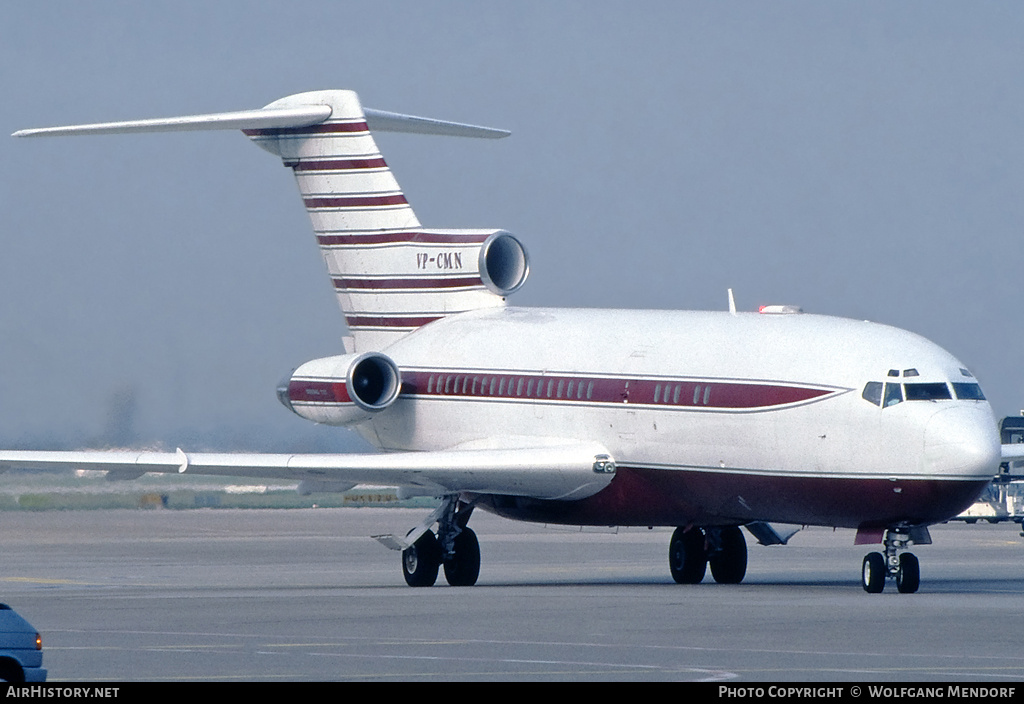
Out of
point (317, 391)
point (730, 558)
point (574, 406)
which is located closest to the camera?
point (574, 406)

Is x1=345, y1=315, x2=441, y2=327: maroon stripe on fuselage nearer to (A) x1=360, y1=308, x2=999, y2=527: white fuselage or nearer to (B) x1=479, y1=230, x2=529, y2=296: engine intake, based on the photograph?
(B) x1=479, y1=230, x2=529, y2=296: engine intake

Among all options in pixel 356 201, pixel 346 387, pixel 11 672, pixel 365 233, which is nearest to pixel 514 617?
pixel 11 672

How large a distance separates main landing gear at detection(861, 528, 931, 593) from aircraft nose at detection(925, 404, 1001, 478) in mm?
1243

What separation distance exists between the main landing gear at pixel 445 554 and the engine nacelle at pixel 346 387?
2461 mm

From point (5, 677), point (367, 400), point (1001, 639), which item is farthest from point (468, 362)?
point (5, 677)

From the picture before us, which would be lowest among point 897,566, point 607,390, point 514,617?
point 897,566

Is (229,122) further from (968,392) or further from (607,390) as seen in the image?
(968,392)

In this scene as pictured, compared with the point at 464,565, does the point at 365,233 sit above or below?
above

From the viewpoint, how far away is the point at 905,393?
23.5 metres

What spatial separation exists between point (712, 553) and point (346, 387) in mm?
6292

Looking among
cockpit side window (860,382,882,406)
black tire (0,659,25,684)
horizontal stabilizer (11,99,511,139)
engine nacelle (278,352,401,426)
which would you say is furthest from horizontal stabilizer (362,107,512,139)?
black tire (0,659,25,684)
